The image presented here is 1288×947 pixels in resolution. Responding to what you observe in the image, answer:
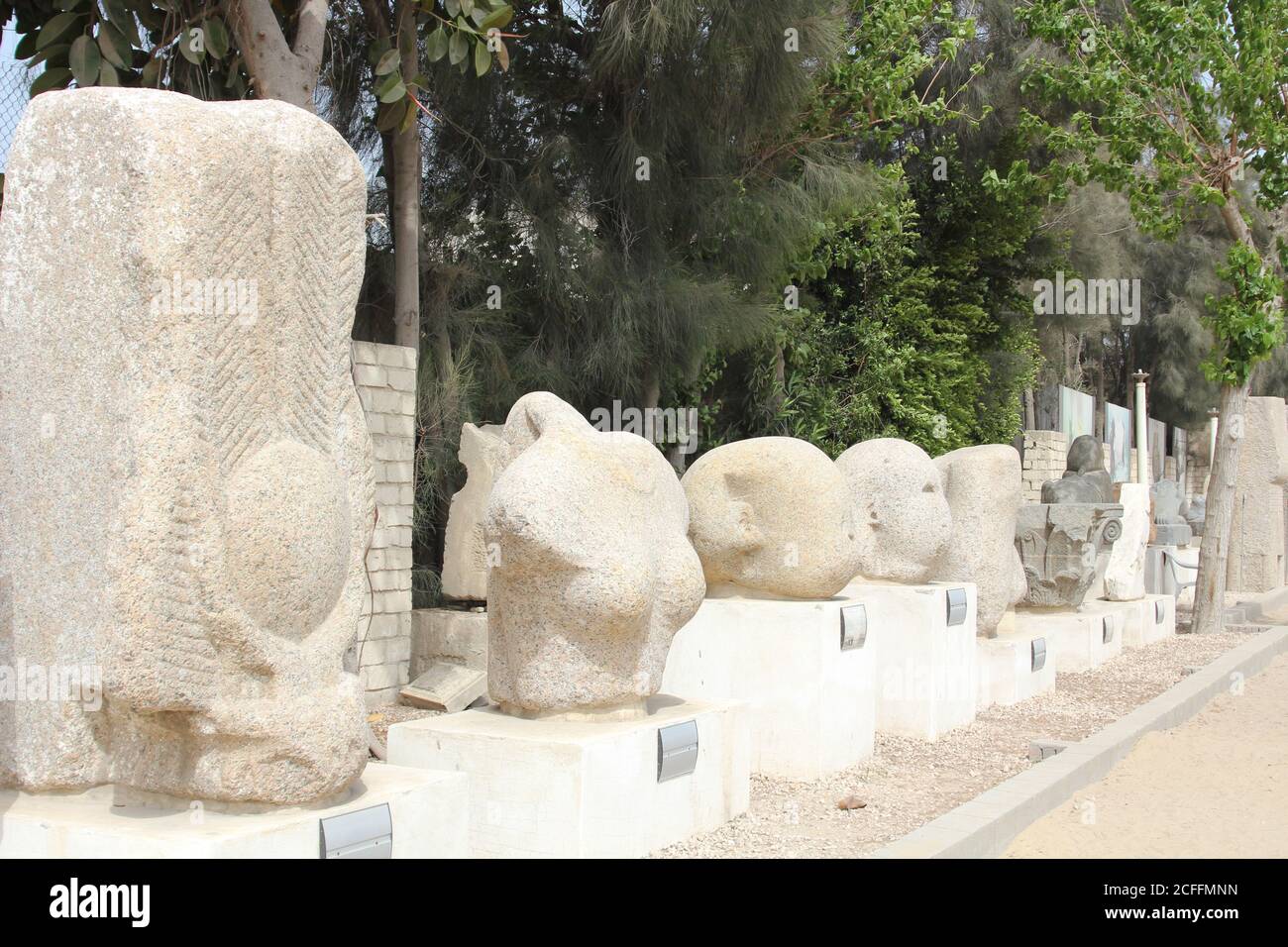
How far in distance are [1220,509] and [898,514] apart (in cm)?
617

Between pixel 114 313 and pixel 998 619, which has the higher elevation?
pixel 114 313

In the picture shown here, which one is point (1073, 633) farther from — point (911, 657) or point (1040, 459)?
point (1040, 459)

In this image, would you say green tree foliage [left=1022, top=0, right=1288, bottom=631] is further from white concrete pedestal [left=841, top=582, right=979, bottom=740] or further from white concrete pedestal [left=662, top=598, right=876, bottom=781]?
white concrete pedestal [left=662, top=598, right=876, bottom=781]

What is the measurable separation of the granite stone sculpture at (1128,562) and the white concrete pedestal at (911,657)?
462cm

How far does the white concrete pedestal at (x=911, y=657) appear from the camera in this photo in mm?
7355

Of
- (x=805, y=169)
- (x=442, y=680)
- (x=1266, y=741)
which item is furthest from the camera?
(x=805, y=169)

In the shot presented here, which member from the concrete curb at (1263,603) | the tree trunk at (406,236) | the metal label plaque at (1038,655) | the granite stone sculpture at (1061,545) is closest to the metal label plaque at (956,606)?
the metal label plaque at (1038,655)

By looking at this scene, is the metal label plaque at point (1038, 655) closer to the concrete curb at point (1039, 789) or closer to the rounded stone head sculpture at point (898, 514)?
the concrete curb at point (1039, 789)

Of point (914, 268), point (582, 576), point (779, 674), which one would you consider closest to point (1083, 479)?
point (779, 674)

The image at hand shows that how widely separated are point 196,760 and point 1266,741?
6290 mm

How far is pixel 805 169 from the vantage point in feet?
41.2

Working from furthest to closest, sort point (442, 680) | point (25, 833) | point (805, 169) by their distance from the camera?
point (805, 169) → point (442, 680) → point (25, 833)
